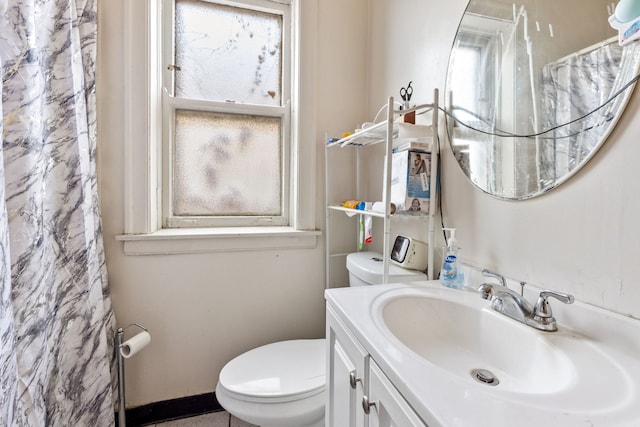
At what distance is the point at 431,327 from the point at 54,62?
1.46 metres

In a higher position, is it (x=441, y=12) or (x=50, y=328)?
(x=441, y=12)

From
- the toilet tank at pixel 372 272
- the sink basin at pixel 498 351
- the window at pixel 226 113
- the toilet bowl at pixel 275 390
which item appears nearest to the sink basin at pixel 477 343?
the sink basin at pixel 498 351

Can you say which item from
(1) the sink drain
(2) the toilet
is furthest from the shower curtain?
(1) the sink drain

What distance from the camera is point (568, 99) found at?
643 millimetres

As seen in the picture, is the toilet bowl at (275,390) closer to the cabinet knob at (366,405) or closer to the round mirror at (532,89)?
the cabinet knob at (366,405)

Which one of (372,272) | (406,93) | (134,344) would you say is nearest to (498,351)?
(372,272)

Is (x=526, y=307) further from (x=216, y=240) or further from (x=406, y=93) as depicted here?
(x=216, y=240)

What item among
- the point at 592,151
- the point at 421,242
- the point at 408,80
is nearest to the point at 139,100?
the point at 408,80

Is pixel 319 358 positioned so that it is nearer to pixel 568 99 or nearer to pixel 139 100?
pixel 568 99

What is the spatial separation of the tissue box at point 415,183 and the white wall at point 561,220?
74 millimetres

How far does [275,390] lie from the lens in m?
0.97

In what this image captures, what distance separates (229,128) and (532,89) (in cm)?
124

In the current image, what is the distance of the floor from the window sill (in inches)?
30.0

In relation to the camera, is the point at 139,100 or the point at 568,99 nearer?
the point at 568,99
